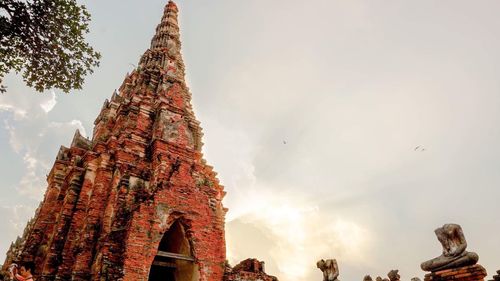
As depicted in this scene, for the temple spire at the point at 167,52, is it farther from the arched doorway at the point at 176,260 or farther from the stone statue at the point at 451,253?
the stone statue at the point at 451,253

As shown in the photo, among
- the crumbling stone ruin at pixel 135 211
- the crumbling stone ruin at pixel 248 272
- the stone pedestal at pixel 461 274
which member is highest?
the crumbling stone ruin at pixel 135 211

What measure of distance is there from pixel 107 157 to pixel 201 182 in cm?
349

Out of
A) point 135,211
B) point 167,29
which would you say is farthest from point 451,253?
point 167,29

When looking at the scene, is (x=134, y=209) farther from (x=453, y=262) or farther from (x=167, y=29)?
(x=167, y=29)

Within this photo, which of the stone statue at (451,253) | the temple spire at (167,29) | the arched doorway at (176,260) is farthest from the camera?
the temple spire at (167,29)

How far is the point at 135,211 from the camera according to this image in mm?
9383

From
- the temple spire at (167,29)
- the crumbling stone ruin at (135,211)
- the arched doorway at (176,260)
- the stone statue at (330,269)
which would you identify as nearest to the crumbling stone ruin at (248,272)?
the crumbling stone ruin at (135,211)

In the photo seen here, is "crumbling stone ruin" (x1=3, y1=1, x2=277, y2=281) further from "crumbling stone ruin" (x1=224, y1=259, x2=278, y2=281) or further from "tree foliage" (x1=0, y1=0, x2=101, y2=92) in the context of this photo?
"tree foliage" (x1=0, y1=0, x2=101, y2=92)

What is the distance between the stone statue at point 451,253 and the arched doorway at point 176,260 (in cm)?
673

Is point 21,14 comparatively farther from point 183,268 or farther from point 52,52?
point 183,268

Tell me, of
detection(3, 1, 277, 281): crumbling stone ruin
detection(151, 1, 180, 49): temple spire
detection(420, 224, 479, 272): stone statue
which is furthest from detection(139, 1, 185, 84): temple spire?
detection(420, 224, 479, 272): stone statue

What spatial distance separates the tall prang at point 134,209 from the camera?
9.16m

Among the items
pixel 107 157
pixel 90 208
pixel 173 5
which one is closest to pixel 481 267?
pixel 90 208

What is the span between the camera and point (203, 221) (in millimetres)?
10547
